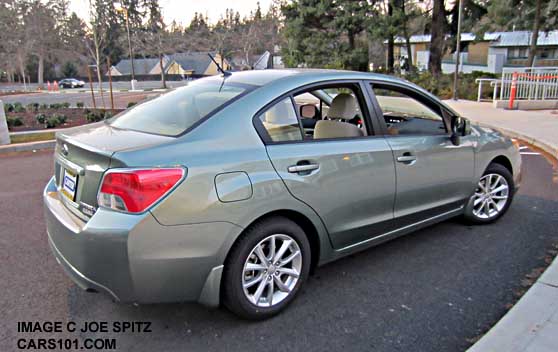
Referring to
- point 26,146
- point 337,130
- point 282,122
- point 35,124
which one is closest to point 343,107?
point 337,130

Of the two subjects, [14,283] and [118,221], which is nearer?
[118,221]

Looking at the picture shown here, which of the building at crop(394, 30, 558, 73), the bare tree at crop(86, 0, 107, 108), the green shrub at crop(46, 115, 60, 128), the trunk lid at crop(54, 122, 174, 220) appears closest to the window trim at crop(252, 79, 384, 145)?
the trunk lid at crop(54, 122, 174, 220)

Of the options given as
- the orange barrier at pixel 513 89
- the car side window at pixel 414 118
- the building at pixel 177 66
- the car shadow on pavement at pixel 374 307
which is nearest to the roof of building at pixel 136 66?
the building at pixel 177 66

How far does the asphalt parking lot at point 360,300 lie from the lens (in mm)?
2660

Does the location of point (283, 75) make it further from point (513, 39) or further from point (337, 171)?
point (513, 39)

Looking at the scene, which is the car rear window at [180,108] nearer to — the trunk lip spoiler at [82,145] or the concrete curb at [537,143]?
the trunk lip spoiler at [82,145]

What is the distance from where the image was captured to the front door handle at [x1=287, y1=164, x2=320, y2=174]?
282 centimetres

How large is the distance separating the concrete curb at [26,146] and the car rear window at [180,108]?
22.0 ft

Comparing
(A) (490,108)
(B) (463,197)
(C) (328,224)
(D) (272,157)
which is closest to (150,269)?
(D) (272,157)

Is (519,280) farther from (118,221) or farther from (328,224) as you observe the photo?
(118,221)

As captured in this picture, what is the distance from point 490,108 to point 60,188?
622 inches

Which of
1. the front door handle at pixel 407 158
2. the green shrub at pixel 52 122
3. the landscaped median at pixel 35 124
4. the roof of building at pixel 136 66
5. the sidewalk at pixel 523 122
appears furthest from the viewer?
the roof of building at pixel 136 66

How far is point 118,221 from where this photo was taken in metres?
2.34

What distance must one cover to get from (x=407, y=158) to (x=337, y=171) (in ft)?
2.63
